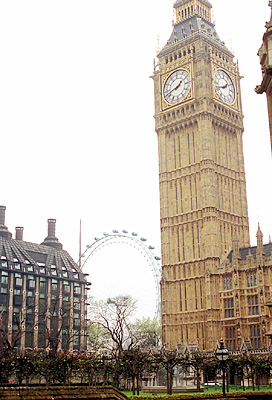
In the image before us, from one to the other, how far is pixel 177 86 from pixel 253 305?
40810mm

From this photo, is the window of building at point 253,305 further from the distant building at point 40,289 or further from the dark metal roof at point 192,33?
the dark metal roof at point 192,33

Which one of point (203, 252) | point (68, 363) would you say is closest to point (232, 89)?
point (203, 252)

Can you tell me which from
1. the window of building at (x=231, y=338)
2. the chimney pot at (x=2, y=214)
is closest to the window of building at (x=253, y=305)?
the window of building at (x=231, y=338)

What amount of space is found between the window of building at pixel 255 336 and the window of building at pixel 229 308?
385 cm

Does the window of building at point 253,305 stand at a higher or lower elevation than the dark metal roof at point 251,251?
lower

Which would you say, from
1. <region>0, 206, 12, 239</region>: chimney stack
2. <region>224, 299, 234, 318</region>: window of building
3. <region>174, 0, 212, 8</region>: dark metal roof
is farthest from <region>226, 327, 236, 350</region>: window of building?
<region>174, 0, 212, 8</region>: dark metal roof

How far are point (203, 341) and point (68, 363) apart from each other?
4179 centimetres

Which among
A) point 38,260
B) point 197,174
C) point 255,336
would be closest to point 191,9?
point 197,174

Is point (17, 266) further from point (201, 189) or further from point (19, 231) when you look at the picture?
point (201, 189)

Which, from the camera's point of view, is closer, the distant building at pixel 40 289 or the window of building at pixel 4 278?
the distant building at pixel 40 289

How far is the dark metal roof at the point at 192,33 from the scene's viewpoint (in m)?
101

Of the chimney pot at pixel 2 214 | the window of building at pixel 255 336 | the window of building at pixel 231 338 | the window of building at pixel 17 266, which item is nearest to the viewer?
the window of building at pixel 255 336

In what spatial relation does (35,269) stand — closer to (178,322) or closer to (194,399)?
(178,322)

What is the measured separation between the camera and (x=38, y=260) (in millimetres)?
116375
